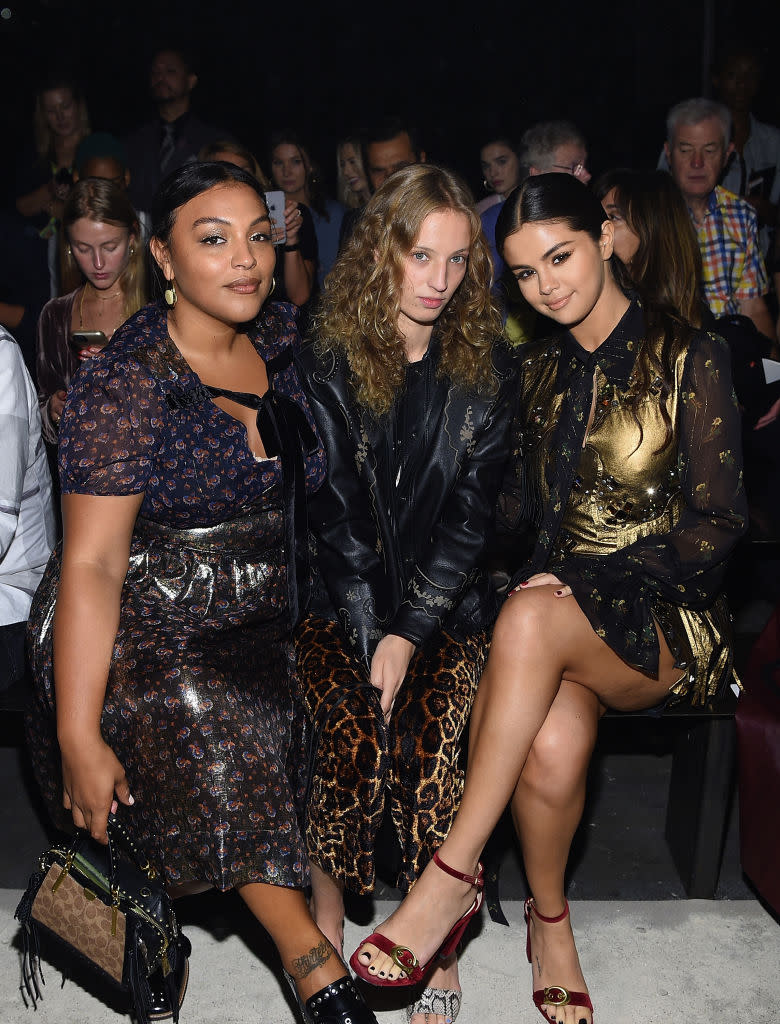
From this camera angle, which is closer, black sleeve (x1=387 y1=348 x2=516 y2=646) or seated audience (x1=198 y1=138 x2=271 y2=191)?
black sleeve (x1=387 y1=348 x2=516 y2=646)

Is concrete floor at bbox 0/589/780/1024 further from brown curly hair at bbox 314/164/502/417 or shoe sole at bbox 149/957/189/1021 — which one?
brown curly hair at bbox 314/164/502/417

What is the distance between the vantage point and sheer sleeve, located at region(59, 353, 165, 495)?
212 centimetres

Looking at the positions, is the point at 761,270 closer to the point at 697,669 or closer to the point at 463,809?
the point at 697,669

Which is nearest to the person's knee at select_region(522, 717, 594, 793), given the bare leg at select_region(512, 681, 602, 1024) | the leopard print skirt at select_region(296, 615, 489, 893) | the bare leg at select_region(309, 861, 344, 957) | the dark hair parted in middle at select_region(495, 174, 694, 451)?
the bare leg at select_region(512, 681, 602, 1024)

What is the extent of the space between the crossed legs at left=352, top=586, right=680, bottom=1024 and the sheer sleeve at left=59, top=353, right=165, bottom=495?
0.83m

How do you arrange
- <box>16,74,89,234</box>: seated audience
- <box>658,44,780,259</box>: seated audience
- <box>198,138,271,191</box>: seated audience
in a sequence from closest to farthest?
<box>198,138,271,191</box>: seated audience → <box>658,44,780,259</box>: seated audience → <box>16,74,89,234</box>: seated audience

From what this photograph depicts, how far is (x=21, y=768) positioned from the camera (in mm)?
3357

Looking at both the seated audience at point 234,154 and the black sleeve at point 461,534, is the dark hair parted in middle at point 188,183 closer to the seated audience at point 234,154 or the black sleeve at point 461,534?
the black sleeve at point 461,534

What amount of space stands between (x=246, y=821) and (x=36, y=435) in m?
1.19

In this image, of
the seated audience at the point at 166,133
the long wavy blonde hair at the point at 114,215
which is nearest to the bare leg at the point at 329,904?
the long wavy blonde hair at the point at 114,215

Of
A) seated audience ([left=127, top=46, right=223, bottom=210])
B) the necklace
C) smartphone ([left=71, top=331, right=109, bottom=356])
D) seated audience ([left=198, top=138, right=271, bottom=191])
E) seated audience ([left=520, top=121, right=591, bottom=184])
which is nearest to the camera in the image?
smartphone ([left=71, top=331, right=109, bottom=356])

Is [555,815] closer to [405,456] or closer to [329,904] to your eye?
[329,904]

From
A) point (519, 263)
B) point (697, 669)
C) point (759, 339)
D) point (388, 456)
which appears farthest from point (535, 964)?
point (759, 339)

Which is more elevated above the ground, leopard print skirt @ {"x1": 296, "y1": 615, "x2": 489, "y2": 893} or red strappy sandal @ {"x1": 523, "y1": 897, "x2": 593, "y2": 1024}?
leopard print skirt @ {"x1": 296, "y1": 615, "x2": 489, "y2": 893}
